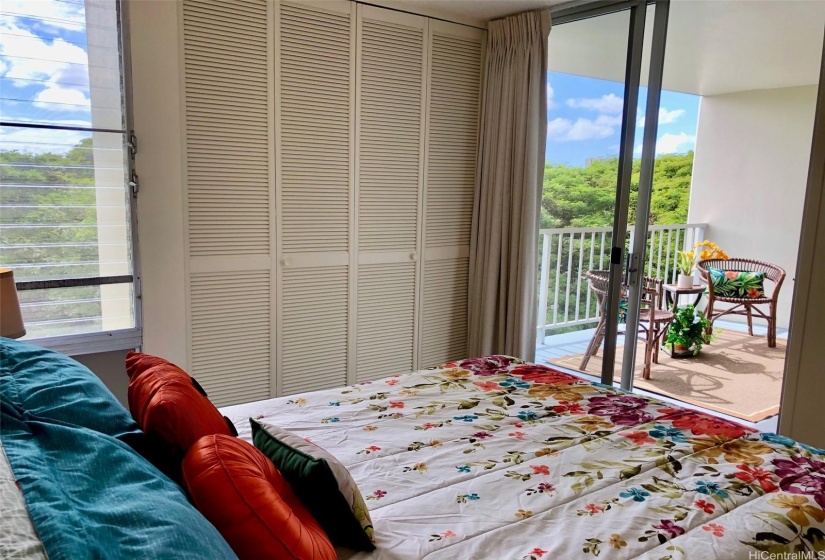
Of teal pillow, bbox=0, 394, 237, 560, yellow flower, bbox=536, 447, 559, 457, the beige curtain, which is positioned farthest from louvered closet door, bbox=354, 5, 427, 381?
teal pillow, bbox=0, 394, 237, 560

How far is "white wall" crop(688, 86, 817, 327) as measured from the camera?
19.2ft

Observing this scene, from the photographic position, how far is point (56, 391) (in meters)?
1.25

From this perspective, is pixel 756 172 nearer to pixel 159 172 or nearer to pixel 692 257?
pixel 692 257

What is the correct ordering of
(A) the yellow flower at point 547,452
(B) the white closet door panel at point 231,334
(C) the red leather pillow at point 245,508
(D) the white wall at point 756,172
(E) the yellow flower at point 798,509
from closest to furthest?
(C) the red leather pillow at point 245,508 < (E) the yellow flower at point 798,509 < (A) the yellow flower at point 547,452 < (B) the white closet door panel at point 231,334 < (D) the white wall at point 756,172

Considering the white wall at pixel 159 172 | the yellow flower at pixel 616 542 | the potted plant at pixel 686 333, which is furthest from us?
the potted plant at pixel 686 333

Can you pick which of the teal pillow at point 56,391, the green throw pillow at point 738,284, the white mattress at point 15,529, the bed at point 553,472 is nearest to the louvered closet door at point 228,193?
the bed at point 553,472

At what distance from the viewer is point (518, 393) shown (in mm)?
A: 2240

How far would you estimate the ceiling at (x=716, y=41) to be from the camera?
349 centimetres

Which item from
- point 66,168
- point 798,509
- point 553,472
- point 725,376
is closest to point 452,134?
point 66,168

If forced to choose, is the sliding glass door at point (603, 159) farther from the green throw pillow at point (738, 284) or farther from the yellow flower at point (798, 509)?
the yellow flower at point (798, 509)

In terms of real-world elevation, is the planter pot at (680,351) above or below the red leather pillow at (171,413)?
below

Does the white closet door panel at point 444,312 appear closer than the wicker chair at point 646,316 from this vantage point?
No

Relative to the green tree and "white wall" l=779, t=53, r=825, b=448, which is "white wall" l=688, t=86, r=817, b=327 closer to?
"white wall" l=779, t=53, r=825, b=448

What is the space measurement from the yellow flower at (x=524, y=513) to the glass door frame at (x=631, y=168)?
2.20 metres
